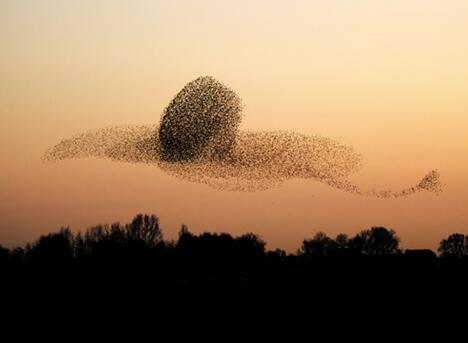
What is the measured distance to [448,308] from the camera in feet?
218

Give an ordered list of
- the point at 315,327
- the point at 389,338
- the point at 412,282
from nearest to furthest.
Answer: the point at 389,338, the point at 315,327, the point at 412,282

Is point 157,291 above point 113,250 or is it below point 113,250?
below

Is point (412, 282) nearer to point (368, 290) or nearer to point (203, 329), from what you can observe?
point (368, 290)

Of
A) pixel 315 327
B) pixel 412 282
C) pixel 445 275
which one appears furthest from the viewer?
pixel 445 275

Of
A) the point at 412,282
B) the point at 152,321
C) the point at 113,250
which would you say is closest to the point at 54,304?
the point at 152,321

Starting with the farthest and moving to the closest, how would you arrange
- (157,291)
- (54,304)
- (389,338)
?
(157,291) < (54,304) < (389,338)

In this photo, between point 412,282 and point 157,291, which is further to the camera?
point 412,282

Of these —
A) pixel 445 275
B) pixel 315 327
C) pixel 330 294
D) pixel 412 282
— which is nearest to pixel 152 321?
pixel 315 327

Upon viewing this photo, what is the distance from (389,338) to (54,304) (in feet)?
91.9

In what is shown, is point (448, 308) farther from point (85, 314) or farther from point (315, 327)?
point (85, 314)

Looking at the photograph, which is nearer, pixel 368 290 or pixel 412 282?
pixel 368 290

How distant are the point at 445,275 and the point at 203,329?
152 ft

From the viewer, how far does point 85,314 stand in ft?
208

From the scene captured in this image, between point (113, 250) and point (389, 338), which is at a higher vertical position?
point (113, 250)
